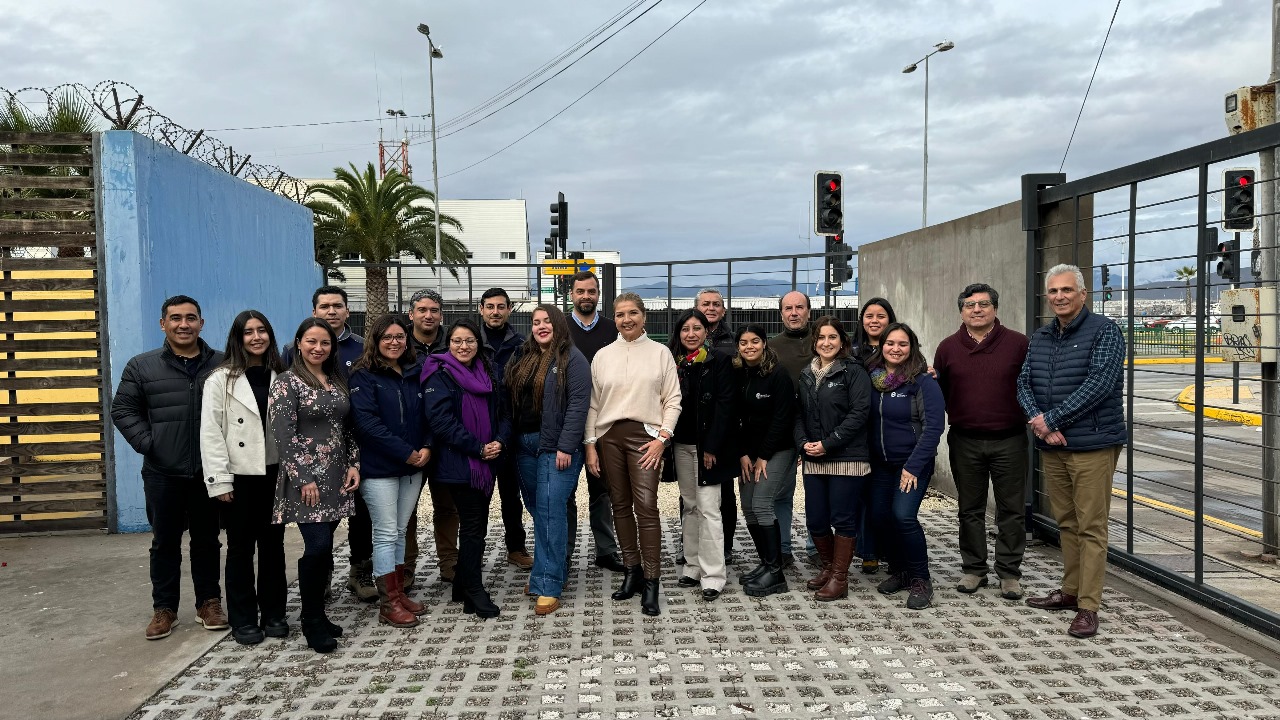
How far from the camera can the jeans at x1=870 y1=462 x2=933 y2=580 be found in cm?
513

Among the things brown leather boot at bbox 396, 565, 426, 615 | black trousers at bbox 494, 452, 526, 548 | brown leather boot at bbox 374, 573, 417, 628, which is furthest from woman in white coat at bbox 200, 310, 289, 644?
black trousers at bbox 494, 452, 526, 548

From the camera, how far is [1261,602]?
5332 mm

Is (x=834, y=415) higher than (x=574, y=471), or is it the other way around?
(x=834, y=415)

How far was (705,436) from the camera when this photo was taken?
17.4 feet

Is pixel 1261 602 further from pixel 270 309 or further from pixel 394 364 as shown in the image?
pixel 270 309

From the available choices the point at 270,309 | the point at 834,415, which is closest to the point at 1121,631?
the point at 834,415

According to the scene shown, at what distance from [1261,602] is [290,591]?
20.4ft

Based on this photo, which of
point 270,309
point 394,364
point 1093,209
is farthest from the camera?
point 270,309

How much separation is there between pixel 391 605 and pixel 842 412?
9.59ft

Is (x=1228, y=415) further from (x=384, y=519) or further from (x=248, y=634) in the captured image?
(x=248, y=634)

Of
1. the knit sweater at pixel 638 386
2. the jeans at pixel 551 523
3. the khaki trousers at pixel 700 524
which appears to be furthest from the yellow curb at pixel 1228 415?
the jeans at pixel 551 523

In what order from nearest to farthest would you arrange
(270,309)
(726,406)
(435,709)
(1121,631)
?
(435,709)
(1121,631)
(726,406)
(270,309)

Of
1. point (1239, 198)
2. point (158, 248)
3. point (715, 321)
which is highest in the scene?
point (1239, 198)

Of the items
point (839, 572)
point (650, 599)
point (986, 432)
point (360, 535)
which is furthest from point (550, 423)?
point (986, 432)
